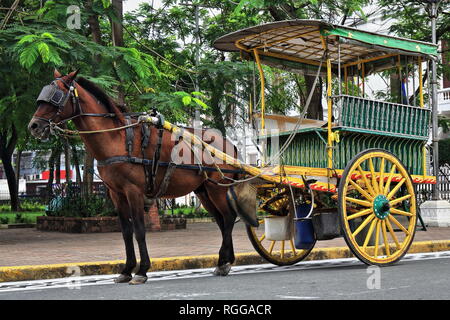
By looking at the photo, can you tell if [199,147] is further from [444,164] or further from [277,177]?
[444,164]

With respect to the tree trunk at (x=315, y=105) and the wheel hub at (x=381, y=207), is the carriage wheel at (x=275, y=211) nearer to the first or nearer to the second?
the wheel hub at (x=381, y=207)

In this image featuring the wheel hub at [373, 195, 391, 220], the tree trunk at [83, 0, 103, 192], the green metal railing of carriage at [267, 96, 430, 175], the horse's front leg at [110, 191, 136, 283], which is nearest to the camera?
the horse's front leg at [110, 191, 136, 283]

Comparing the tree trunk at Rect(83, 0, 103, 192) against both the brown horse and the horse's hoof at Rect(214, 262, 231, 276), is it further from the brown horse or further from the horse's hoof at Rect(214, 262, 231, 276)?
the horse's hoof at Rect(214, 262, 231, 276)

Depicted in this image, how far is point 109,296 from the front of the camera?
674cm

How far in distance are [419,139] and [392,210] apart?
1447mm

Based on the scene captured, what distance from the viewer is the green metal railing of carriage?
8.78 metres

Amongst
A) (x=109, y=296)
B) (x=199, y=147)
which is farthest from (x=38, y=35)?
(x=109, y=296)

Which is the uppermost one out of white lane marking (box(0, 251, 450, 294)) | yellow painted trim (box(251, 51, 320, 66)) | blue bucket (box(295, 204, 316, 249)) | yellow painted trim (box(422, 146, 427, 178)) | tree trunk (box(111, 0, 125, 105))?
tree trunk (box(111, 0, 125, 105))

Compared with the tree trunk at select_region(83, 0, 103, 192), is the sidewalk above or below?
below

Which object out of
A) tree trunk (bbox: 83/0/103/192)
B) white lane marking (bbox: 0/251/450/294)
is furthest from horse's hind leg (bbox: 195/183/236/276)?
tree trunk (bbox: 83/0/103/192)

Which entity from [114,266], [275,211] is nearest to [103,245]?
[114,266]

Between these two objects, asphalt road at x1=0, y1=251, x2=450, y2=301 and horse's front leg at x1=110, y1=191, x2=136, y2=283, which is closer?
asphalt road at x1=0, y1=251, x2=450, y2=301

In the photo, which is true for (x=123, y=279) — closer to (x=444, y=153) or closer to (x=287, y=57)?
(x=287, y=57)

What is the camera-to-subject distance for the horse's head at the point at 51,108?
7320 millimetres
